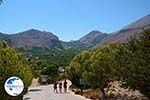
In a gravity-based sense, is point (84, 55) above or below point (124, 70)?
above

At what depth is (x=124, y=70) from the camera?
87.1 ft

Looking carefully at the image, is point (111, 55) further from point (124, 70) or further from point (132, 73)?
point (132, 73)

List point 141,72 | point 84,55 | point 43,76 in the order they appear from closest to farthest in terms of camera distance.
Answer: point 141,72, point 84,55, point 43,76

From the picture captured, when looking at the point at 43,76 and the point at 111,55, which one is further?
the point at 43,76

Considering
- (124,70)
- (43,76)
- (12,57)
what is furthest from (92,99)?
(43,76)

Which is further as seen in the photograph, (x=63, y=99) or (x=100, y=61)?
(x=63, y=99)

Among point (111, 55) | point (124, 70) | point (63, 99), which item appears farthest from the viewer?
point (63, 99)

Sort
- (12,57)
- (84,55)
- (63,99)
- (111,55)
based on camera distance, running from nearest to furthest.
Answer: (12,57) < (111,55) < (63,99) < (84,55)

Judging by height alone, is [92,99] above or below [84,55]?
below

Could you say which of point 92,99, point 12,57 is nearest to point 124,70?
A: point 12,57

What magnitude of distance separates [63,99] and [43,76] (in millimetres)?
62107

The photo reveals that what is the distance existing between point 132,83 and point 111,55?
38.5 feet

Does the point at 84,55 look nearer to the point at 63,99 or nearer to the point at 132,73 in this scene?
the point at 63,99

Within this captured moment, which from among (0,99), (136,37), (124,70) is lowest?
(0,99)
